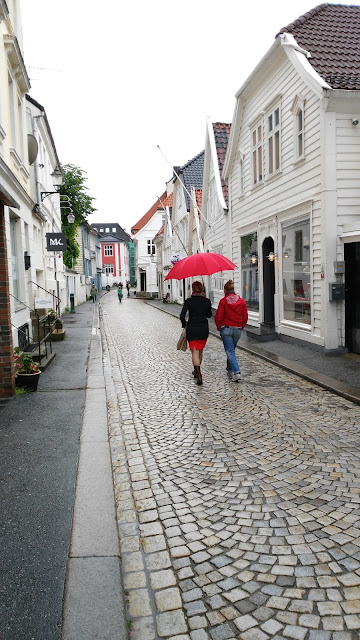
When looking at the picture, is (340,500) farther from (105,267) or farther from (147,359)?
(105,267)

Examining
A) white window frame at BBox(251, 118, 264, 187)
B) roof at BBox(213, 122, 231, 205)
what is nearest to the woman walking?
white window frame at BBox(251, 118, 264, 187)

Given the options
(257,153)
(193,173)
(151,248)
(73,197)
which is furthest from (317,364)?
(151,248)

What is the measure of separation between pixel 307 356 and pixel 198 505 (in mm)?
7071

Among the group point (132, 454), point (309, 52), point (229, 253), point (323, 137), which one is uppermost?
point (309, 52)

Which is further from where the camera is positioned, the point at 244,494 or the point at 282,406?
the point at 282,406

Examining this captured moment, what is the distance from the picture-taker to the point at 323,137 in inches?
393

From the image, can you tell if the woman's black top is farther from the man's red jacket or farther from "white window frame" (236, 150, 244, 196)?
"white window frame" (236, 150, 244, 196)

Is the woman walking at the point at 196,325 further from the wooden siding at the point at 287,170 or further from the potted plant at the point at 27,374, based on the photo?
the wooden siding at the point at 287,170

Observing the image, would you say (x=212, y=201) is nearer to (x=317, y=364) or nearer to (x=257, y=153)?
(x=257, y=153)

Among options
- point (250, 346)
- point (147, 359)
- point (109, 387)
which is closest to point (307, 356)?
point (250, 346)

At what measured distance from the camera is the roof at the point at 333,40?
10.2m

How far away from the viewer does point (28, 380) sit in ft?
25.1

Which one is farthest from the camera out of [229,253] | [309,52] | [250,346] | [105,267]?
[105,267]

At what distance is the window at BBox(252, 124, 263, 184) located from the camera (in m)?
14.3
